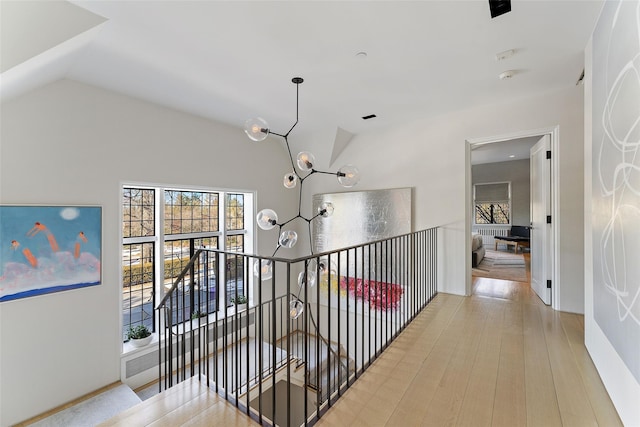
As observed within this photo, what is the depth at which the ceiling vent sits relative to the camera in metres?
1.85

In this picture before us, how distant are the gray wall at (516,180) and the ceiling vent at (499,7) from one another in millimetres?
7711

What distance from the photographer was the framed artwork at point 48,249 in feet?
8.30

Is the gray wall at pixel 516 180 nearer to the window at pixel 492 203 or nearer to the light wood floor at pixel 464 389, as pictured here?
the window at pixel 492 203

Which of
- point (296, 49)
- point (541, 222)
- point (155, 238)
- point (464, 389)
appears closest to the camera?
point (464, 389)

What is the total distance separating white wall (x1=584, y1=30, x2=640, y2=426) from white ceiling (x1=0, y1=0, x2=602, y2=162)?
2.15 feet

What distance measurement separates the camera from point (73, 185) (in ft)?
9.59

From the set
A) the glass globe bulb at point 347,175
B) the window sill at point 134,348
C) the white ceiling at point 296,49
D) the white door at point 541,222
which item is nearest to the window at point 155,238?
the window sill at point 134,348

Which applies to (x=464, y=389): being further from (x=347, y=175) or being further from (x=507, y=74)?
(x=507, y=74)

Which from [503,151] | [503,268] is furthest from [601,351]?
[503,151]

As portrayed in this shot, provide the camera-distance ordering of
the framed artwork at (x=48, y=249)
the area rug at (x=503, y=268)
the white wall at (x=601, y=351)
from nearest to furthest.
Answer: the white wall at (x=601, y=351)
the framed artwork at (x=48, y=249)
the area rug at (x=503, y=268)

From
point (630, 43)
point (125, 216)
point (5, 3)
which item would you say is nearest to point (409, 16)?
point (630, 43)

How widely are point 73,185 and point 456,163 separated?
481 cm

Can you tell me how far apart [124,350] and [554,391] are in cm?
436

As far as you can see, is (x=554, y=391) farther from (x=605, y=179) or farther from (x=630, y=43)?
(x=630, y=43)
